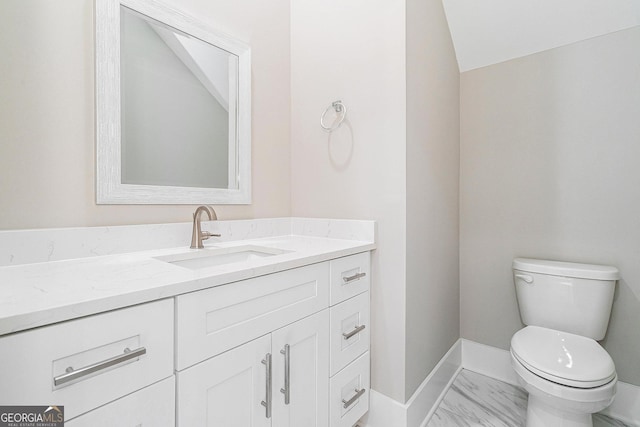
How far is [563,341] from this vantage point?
1438mm

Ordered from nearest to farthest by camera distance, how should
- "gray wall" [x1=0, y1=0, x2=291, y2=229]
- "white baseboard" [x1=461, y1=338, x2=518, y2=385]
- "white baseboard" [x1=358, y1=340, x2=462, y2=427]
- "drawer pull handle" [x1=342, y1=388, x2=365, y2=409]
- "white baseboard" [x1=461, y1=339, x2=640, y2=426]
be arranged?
"gray wall" [x1=0, y1=0, x2=291, y2=229]
"drawer pull handle" [x1=342, y1=388, x2=365, y2=409]
"white baseboard" [x1=358, y1=340, x2=462, y2=427]
"white baseboard" [x1=461, y1=339, x2=640, y2=426]
"white baseboard" [x1=461, y1=338, x2=518, y2=385]

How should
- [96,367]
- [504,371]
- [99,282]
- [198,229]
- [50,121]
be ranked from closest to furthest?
[96,367]
[99,282]
[50,121]
[198,229]
[504,371]

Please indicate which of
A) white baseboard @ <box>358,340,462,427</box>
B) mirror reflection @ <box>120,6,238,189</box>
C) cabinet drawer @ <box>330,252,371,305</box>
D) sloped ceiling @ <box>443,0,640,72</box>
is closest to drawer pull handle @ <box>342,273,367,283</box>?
cabinet drawer @ <box>330,252,371,305</box>

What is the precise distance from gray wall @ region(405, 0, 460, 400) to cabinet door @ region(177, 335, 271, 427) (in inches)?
29.9

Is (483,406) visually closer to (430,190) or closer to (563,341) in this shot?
(563,341)

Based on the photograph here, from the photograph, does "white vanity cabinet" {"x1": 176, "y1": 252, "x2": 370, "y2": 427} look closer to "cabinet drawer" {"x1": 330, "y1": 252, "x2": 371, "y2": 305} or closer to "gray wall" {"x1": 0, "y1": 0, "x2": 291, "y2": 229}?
"cabinet drawer" {"x1": 330, "y1": 252, "x2": 371, "y2": 305}

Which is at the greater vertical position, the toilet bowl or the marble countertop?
the marble countertop

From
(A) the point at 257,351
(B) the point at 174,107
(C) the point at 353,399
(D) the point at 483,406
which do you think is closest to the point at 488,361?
(D) the point at 483,406

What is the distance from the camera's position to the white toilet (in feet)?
3.92

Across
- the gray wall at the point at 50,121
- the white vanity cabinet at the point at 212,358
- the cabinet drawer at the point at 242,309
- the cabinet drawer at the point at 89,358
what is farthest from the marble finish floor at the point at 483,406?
the gray wall at the point at 50,121

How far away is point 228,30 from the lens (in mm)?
1486

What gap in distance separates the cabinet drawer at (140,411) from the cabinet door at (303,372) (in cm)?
33

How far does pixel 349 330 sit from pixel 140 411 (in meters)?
0.84

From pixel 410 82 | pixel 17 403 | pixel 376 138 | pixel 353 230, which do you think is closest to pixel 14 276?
pixel 17 403
